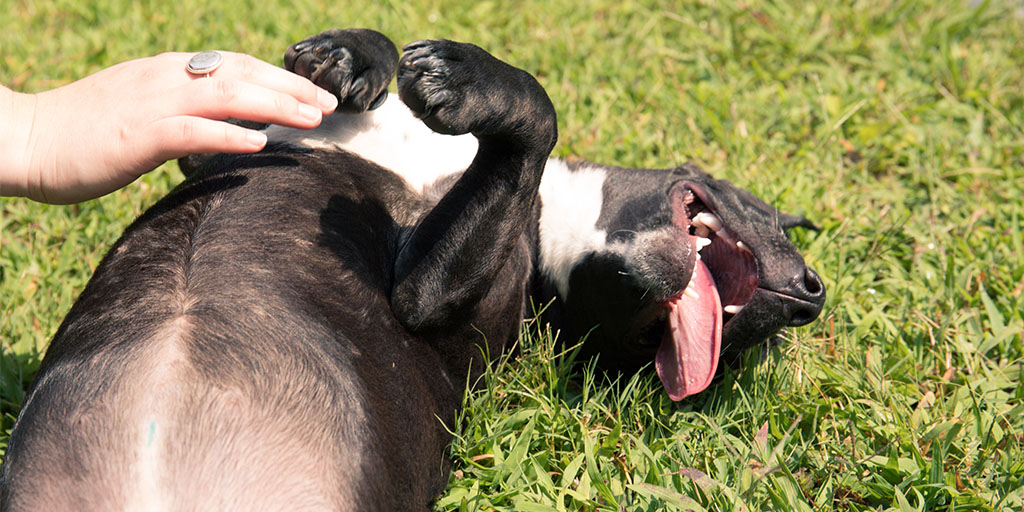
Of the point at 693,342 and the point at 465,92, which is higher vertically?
the point at 465,92

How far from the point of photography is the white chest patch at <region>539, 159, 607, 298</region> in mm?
3357

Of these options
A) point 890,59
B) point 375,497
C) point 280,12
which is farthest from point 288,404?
point 890,59

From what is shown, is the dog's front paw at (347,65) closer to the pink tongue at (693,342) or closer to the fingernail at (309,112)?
the fingernail at (309,112)

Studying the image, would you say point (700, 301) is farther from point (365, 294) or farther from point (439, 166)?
point (365, 294)

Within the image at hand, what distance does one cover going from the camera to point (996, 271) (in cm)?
398

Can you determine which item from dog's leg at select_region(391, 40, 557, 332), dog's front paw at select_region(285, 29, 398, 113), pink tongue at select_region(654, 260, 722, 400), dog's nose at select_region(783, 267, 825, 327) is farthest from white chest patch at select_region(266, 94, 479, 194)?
dog's nose at select_region(783, 267, 825, 327)

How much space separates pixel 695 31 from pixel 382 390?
376cm

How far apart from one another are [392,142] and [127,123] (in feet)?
3.38

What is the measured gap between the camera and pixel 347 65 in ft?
9.79

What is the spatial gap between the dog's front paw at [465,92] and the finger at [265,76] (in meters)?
0.29

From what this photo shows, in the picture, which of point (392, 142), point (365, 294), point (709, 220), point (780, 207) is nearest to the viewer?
point (365, 294)

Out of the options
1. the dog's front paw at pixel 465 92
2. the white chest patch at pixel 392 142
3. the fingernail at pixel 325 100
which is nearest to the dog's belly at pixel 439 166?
the white chest patch at pixel 392 142

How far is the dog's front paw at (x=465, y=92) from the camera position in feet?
8.10

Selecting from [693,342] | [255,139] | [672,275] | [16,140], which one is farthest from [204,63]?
[693,342]
